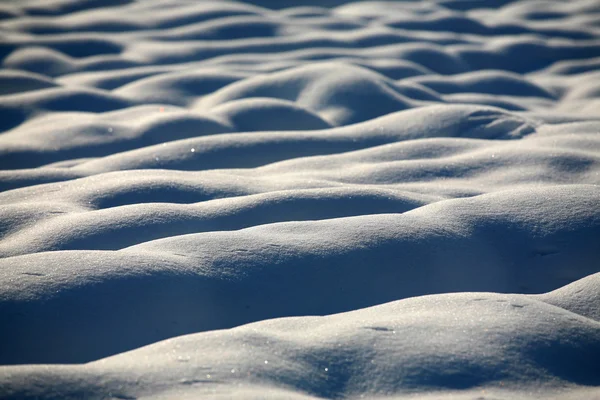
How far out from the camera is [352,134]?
2557 mm

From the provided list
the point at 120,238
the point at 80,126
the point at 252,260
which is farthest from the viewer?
the point at 80,126

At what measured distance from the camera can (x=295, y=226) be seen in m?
1.60

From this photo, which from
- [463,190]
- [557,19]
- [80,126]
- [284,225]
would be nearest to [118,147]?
[80,126]

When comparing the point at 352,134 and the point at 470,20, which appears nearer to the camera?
the point at 352,134

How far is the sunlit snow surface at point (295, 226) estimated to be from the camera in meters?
1.11

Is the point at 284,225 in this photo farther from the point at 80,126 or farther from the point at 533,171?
the point at 80,126

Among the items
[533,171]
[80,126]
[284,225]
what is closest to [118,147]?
[80,126]

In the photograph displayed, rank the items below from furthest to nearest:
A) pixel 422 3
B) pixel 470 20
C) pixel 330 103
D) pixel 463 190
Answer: pixel 422 3, pixel 470 20, pixel 330 103, pixel 463 190

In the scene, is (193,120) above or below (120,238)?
above

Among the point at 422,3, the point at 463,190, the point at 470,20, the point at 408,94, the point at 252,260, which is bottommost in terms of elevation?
the point at 252,260

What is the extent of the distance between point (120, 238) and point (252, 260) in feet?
1.19

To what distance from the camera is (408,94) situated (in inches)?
123

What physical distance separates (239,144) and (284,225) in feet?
2.82

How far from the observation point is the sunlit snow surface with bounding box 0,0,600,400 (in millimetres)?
1105
